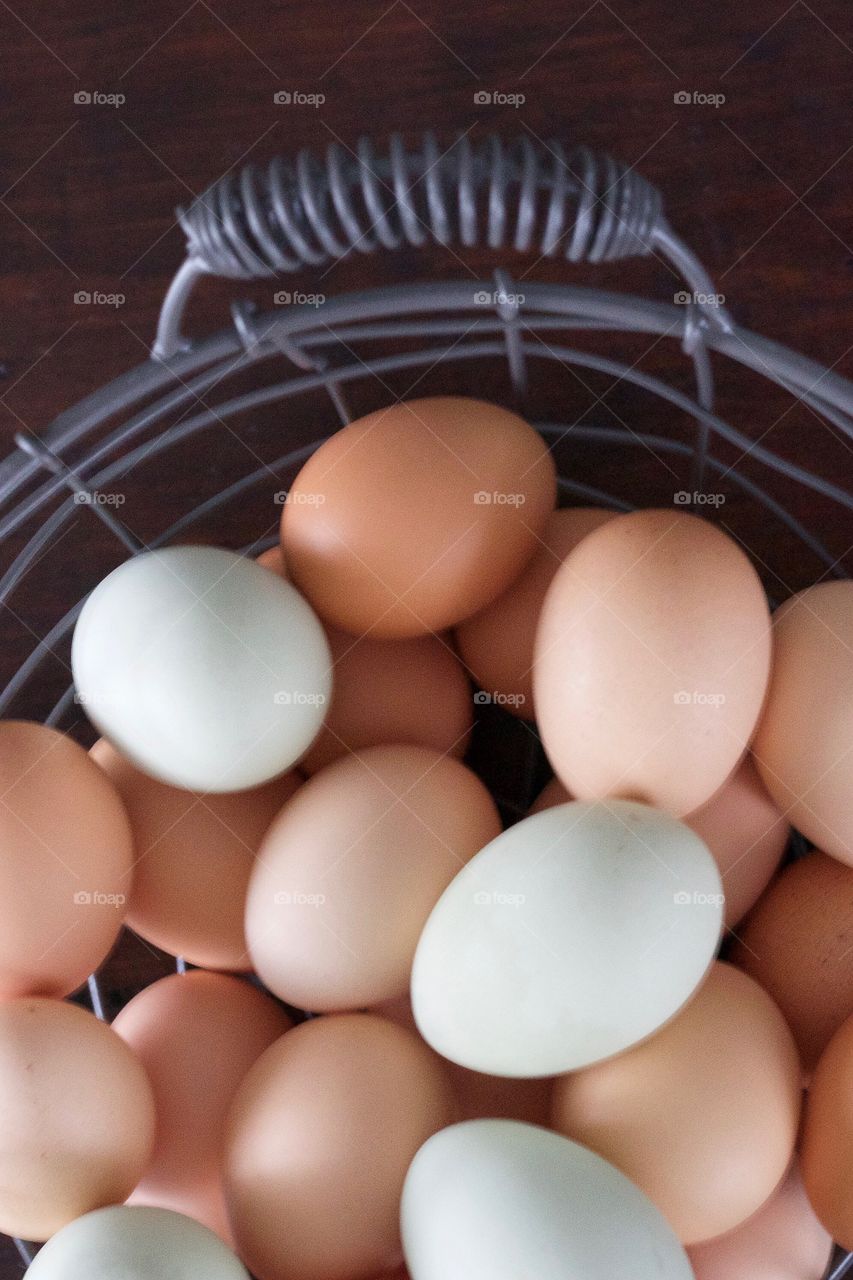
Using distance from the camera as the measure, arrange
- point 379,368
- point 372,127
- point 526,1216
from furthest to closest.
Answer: point 372,127
point 379,368
point 526,1216

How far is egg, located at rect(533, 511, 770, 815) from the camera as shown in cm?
50

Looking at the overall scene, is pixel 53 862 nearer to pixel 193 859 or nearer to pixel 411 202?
pixel 193 859

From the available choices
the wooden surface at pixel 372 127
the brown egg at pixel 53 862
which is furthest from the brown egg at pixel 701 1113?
the wooden surface at pixel 372 127

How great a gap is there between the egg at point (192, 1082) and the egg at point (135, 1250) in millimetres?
61

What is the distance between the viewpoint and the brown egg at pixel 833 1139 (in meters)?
0.49

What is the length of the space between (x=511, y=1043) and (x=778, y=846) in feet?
0.57

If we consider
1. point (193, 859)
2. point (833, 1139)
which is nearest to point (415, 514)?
point (193, 859)

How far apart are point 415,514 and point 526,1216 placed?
0.28 metres

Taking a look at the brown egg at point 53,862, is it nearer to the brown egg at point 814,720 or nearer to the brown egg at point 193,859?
the brown egg at point 193,859

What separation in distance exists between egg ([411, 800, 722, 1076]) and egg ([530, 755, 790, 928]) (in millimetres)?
72

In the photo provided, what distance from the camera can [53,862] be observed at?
1.70 ft

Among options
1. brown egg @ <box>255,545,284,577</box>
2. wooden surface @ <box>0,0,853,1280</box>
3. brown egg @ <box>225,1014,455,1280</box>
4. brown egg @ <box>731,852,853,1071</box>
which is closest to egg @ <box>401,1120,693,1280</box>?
brown egg @ <box>225,1014,455,1280</box>

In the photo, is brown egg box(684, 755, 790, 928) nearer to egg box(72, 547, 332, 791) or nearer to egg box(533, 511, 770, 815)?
egg box(533, 511, 770, 815)

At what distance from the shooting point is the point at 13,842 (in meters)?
0.52
